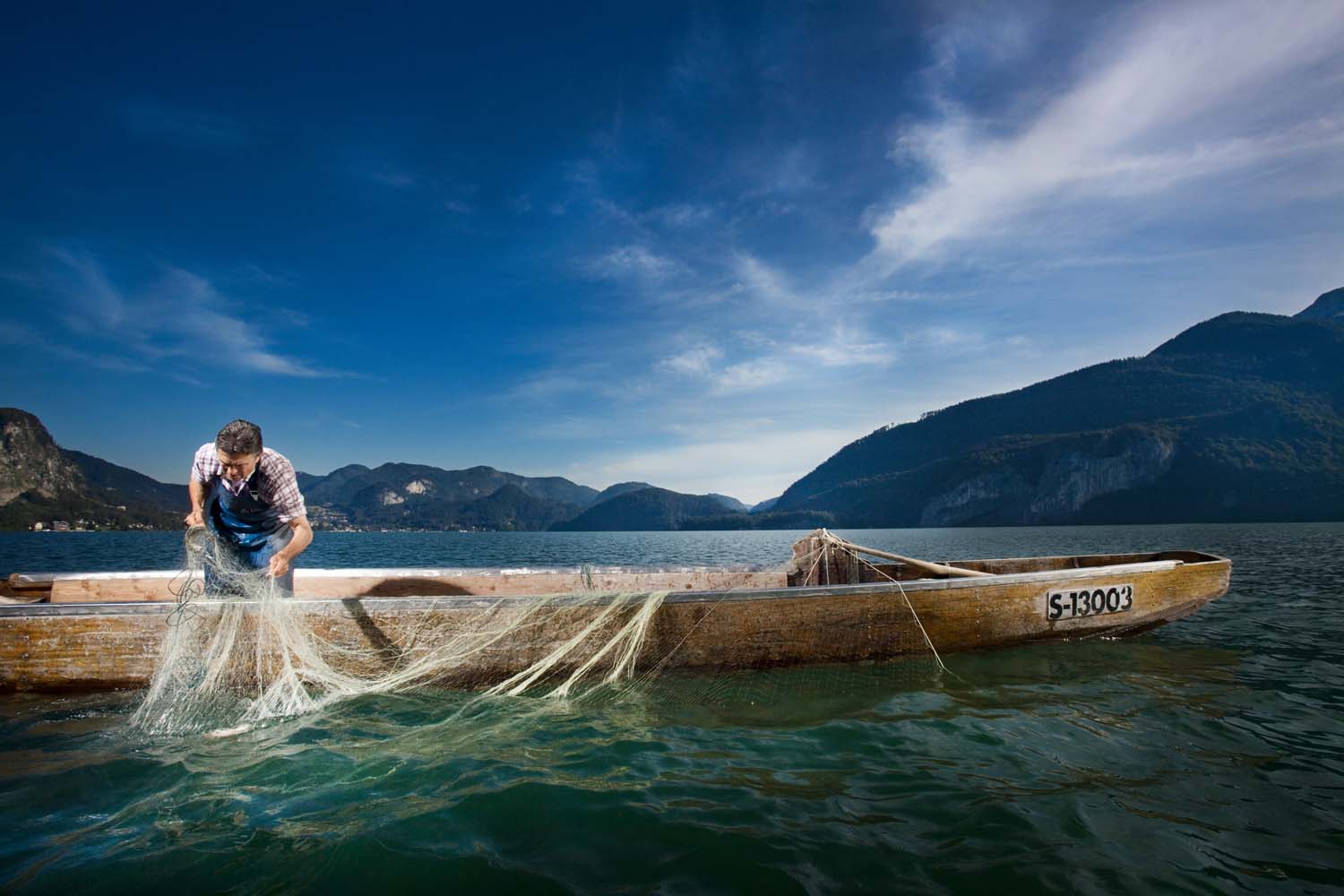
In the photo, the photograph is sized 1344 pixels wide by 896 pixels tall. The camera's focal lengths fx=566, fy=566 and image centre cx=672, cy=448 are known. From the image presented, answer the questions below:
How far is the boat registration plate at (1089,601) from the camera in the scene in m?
7.77

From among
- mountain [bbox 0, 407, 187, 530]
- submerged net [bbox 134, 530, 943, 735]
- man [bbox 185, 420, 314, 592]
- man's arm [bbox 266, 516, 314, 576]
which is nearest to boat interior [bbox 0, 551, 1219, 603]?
submerged net [bbox 134, 530, 943, 735]

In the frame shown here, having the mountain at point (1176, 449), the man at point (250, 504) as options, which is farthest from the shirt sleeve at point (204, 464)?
the mountain at point (1176, 449)

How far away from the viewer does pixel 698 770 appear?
4367mm

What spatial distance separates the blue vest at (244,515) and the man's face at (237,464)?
158 millimetres

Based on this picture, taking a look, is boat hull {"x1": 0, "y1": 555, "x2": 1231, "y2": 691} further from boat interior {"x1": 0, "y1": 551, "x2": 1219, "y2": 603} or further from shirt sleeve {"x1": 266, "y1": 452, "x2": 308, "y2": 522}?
shirt sleeve {"x1": 266, "y1": 452, "x2": 308, "y2": 522}

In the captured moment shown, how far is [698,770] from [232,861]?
2.90m

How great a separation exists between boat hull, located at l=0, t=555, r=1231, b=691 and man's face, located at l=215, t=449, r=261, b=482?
1301 mm

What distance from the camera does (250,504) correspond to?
5.88m

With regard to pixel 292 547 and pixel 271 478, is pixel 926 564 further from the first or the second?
pixel 271 478

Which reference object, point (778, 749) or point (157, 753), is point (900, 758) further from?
point (157, 753)

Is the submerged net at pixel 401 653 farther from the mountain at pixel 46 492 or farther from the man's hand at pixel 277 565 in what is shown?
the mountain at pixel 46 492

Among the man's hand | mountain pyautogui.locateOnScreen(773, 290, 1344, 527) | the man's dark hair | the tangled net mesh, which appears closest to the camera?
the man's dark hair

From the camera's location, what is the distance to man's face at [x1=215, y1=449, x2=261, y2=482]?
5.38 meters

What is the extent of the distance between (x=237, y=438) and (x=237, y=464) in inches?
11.4
